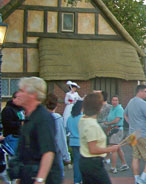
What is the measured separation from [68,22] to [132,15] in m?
5.55

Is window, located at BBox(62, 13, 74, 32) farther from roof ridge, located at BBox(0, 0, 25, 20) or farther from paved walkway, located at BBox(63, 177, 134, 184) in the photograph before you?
paved walkway, located at BBox(63, 177, 134, 184)

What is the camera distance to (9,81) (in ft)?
60.1

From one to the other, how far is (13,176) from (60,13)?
15600 mm

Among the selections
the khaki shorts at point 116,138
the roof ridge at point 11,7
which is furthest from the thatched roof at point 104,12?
the khaki shorts at point 116,138

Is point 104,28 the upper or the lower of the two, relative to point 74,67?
upper

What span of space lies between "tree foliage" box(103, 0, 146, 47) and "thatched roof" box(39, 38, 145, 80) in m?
4.07

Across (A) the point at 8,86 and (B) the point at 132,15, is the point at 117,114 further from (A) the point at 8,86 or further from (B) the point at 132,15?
(B) the point at 132,15

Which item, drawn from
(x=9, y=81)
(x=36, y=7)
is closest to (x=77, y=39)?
(x=36, y=7)

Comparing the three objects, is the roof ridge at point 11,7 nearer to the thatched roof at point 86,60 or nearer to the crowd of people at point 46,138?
the thatched roof at point 86,60

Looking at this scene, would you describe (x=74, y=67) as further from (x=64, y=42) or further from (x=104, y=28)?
(x=104, y=28)

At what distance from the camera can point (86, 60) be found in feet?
60.0

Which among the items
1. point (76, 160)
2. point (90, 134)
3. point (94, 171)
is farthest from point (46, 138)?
point (76, 160)

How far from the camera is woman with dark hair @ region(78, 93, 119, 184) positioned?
457 centimetres

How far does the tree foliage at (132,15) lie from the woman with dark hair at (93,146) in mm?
18839
